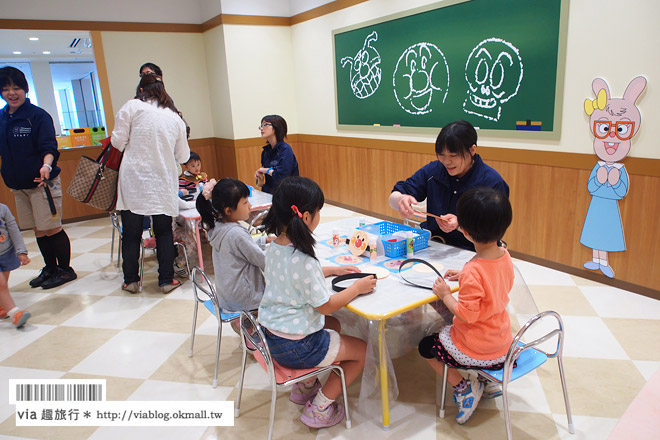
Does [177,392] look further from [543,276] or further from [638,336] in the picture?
[543,276]

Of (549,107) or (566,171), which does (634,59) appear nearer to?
(549,107)

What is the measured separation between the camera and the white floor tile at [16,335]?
9.59 feet

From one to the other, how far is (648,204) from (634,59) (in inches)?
38.8

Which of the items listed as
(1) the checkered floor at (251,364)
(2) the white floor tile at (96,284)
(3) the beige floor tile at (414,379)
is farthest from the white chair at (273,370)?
(2) the white floor tile at (96,284)

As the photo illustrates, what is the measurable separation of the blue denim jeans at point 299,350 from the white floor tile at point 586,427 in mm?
1123

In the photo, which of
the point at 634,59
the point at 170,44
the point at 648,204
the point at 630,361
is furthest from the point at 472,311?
the point at 170,44

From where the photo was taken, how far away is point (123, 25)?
6.04 metres

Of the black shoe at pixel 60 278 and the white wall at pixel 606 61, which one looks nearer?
the white wall at pixel 606 61

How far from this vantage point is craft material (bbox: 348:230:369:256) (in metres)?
2.32

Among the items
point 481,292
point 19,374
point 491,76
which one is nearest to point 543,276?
point 491,76

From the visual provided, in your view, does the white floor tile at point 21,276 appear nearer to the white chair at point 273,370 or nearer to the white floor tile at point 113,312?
the white floor tile at point 113,312

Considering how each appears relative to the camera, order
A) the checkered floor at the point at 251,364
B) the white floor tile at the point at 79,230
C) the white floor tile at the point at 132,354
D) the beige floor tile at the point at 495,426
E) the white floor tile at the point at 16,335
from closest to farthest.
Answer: the beige floor tile at the point at 495,426, the checkered floor at the point at 251,364, the white floor tile at the point at 132,354, the white floor tile at the point at 16,335, the white floor tile at the point at 79,230

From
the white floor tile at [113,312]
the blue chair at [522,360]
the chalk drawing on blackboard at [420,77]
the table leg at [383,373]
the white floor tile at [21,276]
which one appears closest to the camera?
the blue chair at [522,360]

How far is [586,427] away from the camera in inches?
78.2
